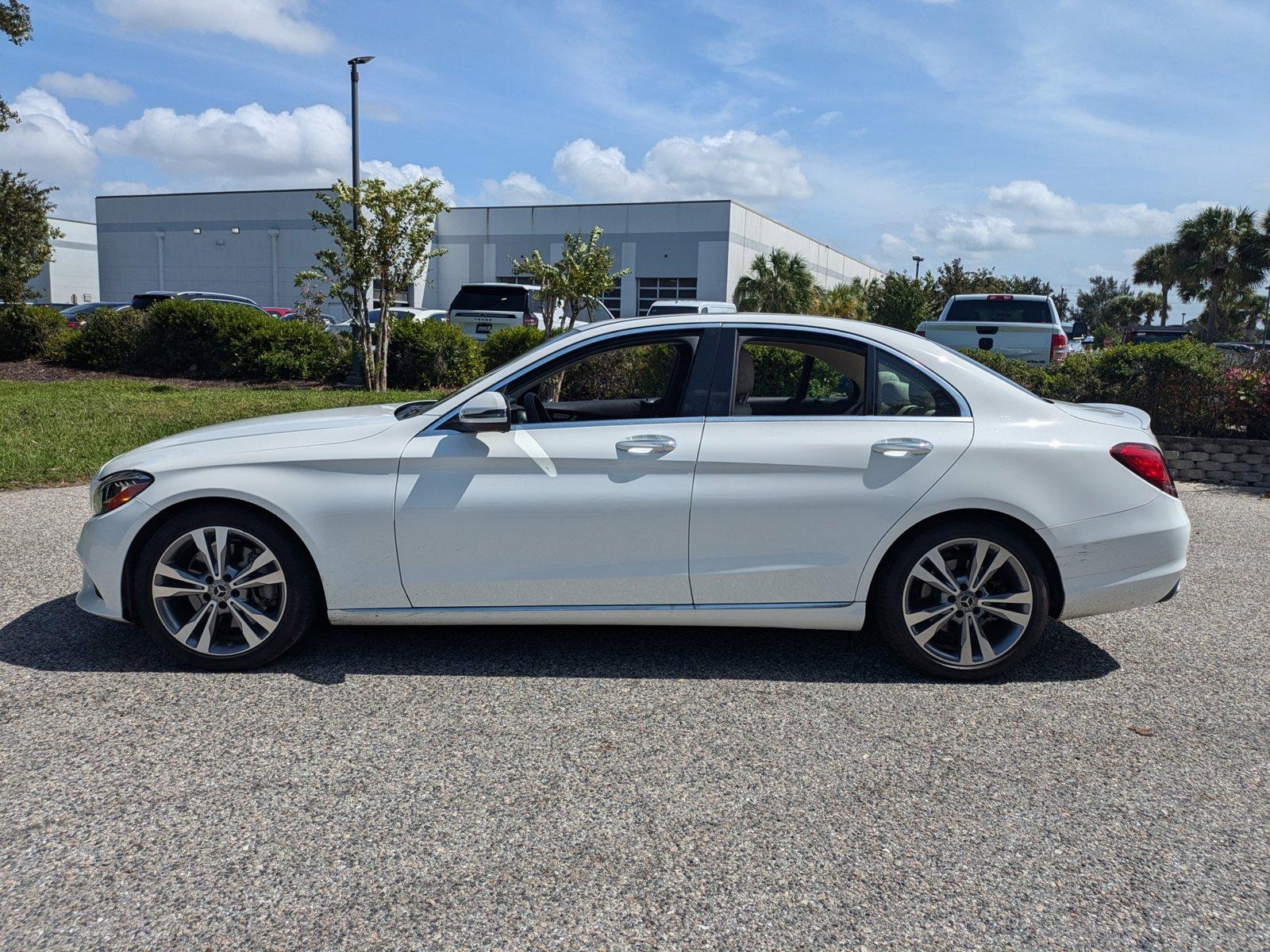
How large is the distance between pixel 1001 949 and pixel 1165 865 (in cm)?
75

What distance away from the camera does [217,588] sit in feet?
14.0

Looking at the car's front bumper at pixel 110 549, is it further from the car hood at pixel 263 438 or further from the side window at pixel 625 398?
the side window at pixel 625 398

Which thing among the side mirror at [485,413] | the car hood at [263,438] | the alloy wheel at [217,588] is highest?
the side mirror at [485,413]

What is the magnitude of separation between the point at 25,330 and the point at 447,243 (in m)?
31.2

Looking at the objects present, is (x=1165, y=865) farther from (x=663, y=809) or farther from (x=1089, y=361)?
(x=1089, y=361)

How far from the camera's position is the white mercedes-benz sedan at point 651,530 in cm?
424

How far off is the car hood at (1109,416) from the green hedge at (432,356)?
1268cm

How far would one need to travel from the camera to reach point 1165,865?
2914 mm

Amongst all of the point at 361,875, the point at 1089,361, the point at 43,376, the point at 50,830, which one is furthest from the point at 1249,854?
the point at 43,376

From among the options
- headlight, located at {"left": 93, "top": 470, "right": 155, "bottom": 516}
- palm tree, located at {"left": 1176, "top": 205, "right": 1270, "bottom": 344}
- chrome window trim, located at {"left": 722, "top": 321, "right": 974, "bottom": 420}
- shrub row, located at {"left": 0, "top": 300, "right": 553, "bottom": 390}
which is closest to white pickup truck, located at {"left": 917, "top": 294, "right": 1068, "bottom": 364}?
shrub row, located at {"left": 0, "top": 300, "right": 553, "bottom": 390}

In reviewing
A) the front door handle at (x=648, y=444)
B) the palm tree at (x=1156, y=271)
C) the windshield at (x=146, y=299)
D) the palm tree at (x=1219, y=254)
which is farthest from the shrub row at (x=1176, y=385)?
the palm tree at (x=1156, y=271)

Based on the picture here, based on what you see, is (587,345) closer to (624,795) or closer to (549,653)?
(549,653)

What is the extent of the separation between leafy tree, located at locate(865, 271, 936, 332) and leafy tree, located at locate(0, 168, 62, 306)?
32.8 m

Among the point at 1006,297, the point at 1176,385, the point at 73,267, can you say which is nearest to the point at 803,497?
the point at 1176,385
